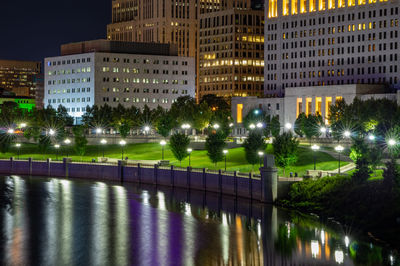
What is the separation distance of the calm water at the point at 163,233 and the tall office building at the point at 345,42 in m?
106

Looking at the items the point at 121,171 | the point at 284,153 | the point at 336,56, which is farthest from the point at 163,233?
the point at 336,56

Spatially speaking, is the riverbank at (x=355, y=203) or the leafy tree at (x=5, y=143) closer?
the riverbank at (x=355, y=203)

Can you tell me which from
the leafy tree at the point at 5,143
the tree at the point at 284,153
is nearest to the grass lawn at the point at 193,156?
the leafy tree at the point at 5,143

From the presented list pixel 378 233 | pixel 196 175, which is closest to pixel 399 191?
pixel 378 233

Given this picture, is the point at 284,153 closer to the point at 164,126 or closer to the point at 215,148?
the point at 215,148

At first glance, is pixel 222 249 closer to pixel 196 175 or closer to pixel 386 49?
pixel 196 175

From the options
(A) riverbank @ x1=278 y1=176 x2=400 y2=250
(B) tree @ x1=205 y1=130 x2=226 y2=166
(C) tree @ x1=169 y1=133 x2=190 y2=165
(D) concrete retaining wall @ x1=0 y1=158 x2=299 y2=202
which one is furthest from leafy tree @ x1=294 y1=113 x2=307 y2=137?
(A) riverbank @ x1=278 y1=176 x2=400 y2=250

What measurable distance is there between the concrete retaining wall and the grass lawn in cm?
808

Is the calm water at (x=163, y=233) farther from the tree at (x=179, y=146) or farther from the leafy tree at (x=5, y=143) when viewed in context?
the leafy tree at (x=5, y=143)

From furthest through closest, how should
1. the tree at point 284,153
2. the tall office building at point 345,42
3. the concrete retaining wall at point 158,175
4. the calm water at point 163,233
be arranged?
the tall office building at point 345,42, the tree at point 284,153, the concrete retaining wall at point 158,175, the calm water at point 163,233

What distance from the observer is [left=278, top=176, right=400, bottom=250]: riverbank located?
200 ft

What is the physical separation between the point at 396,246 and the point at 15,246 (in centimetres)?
3250

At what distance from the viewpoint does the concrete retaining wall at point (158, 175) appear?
81.3 metres

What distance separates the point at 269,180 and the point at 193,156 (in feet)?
136
